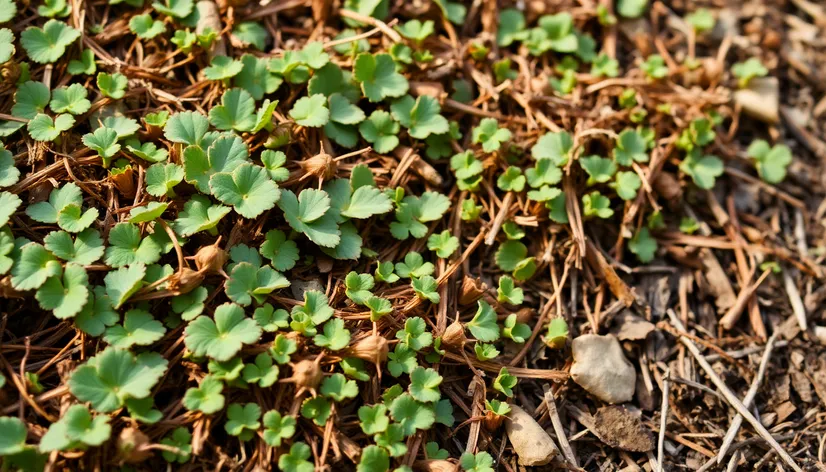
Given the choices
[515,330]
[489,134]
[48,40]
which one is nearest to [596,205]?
[489,134]

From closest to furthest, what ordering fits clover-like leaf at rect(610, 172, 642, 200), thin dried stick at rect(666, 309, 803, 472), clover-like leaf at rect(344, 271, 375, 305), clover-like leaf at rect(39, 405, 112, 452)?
clover-like leaf at rect(39, 405, 112, 452) → clover-like leaf at rect(344, 271, 375, 305) → thin dried stick at rect(666, 309, 803, 472) → clover-like leaf at rect(610, 172, 642, 200)

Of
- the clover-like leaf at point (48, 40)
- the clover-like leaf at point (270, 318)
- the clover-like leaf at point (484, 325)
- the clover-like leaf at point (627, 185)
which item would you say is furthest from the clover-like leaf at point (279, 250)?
the clover-like leaf at point (627, 185)

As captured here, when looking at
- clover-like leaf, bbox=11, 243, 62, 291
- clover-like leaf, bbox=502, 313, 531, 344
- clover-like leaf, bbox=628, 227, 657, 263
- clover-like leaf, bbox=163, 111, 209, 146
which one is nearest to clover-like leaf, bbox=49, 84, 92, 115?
clover-like leaf, bbox=163, 111, 209, 146

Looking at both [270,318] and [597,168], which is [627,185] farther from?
[270,318]

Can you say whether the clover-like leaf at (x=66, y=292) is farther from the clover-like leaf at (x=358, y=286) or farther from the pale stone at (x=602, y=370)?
the pale stone at (x=602, y=370)

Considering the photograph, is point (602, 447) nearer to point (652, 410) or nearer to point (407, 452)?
point (652, 410)

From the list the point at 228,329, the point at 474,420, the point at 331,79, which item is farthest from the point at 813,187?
the point at 228,329

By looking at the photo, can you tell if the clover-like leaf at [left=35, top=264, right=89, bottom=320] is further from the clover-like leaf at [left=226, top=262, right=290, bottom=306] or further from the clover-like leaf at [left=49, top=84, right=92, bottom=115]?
the clover-like leaf at [left=49, top=84, right=92, bottom=115]
